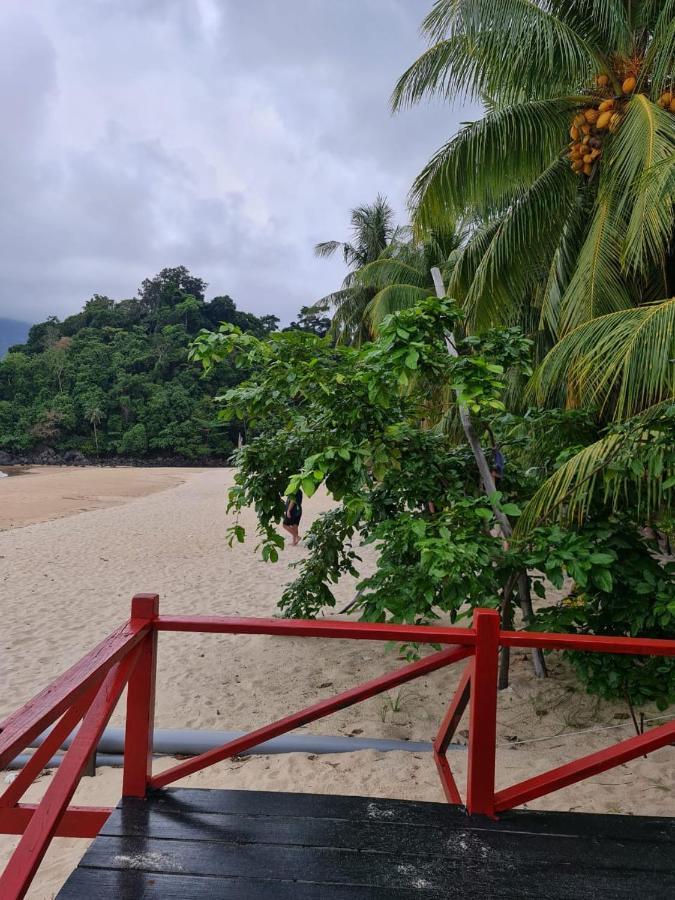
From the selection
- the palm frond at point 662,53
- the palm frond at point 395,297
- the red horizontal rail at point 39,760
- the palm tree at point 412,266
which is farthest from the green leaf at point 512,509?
the palm tree at point 412,266

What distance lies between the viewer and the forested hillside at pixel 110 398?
54312 millimetres

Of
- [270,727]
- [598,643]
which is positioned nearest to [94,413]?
→ [270,727]

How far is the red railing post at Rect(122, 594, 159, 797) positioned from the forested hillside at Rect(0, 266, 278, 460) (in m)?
48.5

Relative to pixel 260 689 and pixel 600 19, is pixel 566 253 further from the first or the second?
pixel 260 689

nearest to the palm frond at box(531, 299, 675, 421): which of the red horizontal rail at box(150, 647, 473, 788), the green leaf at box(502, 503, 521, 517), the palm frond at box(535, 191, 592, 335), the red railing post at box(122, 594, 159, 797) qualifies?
the green leaf at box(502, 503, 521, 517)

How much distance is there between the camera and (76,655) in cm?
560

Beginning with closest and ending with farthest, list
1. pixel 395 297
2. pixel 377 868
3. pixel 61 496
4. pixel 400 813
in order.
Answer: pixel 377 868, pixel 400 813, pixel 395 297, pixel 61 496

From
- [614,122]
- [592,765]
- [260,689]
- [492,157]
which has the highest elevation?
[614,122]

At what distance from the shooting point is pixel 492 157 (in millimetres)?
6062

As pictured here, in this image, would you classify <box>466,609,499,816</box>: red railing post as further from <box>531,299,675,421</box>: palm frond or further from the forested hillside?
the forested hillside

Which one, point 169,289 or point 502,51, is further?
point 169,289

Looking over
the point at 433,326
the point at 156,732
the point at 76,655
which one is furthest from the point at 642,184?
the point at 76,655

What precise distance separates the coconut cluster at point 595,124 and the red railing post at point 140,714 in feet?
20.1

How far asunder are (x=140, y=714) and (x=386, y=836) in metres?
0.95
